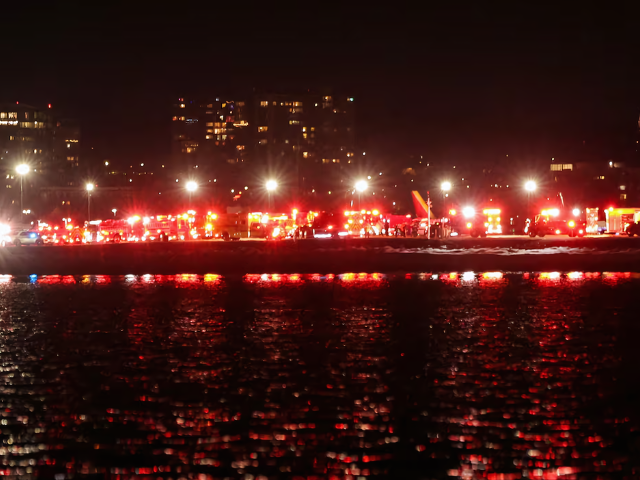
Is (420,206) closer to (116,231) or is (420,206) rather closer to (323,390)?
(116,231)

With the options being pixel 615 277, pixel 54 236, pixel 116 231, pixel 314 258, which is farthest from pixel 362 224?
pixel 615 277

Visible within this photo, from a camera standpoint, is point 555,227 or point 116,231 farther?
point 116,231

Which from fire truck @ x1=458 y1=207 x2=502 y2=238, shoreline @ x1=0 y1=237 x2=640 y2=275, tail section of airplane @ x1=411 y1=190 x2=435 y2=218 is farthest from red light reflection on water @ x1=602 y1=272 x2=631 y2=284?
tail section of airplane @ x1=411 y1=190 x2=435 y2=218

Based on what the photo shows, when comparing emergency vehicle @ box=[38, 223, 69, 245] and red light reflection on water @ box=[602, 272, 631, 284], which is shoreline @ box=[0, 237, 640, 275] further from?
emergency vehicle @ box=[38, 223, 69, 245]

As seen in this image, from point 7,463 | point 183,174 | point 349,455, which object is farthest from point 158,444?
point 183,174

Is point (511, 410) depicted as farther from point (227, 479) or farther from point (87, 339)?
point (87, 339)

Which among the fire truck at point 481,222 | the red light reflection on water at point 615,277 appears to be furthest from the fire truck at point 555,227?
the red light reflection on water at point 615,277

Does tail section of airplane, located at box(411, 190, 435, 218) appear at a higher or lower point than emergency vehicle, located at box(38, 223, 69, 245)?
higher

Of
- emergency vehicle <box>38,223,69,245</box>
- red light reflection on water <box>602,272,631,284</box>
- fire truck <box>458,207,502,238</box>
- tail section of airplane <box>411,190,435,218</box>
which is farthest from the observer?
tail section of airplane <box>411,190,435,218</box>
